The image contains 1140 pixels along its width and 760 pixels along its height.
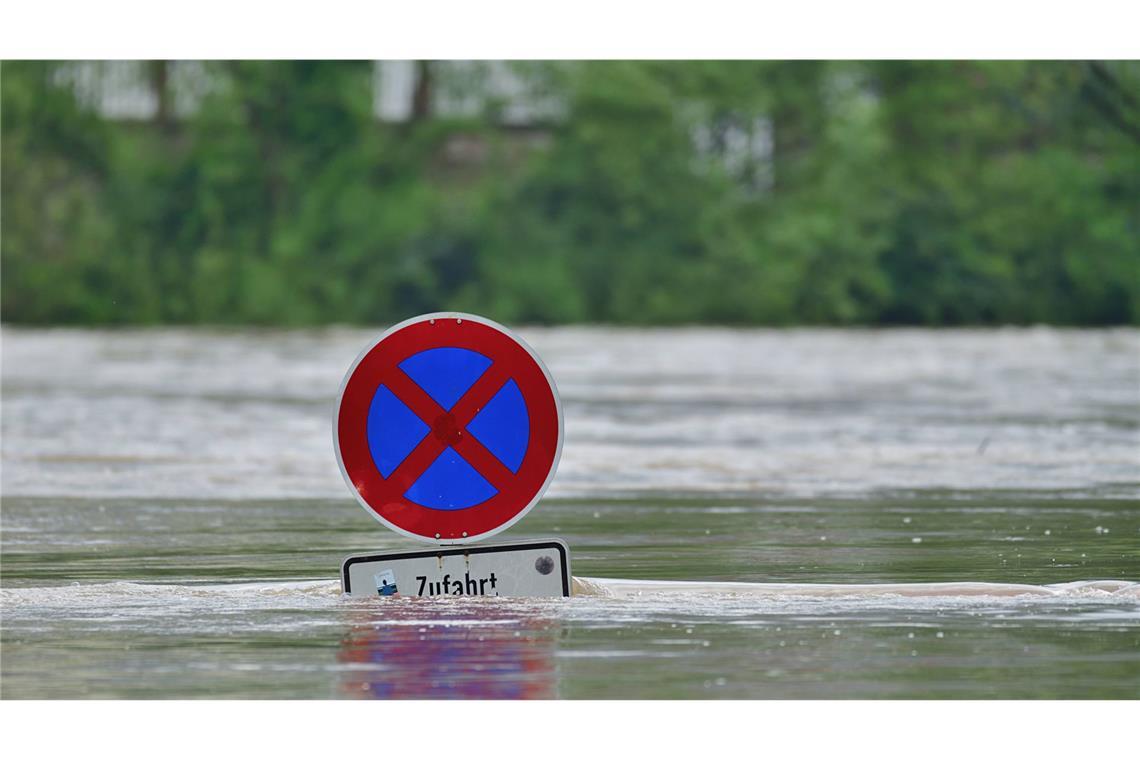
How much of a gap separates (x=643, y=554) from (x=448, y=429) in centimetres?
226

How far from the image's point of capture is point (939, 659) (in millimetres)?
6191

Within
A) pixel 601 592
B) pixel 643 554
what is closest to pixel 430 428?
pixel 601 592

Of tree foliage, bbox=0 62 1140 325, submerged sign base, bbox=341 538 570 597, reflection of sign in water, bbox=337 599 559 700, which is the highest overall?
tree foliage, bbox=0 62 1140 325

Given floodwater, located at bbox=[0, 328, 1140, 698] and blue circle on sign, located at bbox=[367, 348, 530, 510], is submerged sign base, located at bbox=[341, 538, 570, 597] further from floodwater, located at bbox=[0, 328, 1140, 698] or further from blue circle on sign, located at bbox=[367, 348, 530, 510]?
blue circle on sign, located at bbox=[367, 348, 530, 510]

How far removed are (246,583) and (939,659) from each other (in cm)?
288

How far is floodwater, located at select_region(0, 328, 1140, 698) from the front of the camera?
19.8ft

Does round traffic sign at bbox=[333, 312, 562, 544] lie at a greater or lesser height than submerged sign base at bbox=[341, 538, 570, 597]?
greater

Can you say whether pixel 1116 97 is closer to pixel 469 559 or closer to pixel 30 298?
pixel 30 298

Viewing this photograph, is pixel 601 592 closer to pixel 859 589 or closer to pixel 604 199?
pixel 859 589

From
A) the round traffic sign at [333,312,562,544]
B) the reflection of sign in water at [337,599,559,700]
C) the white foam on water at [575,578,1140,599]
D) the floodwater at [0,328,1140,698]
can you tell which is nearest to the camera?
the reflection of sign in water at [337,599,559,700]

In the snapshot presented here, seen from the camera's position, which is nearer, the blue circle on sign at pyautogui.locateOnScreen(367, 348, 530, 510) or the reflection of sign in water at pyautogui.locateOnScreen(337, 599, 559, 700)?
the reflection of sign in water at pyautogui.locateOnScreen(337, 599, 559, 700)

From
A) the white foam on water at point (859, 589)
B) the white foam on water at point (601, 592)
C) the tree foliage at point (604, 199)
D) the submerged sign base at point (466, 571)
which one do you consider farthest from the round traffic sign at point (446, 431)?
the tree foliage at point (604, 199)

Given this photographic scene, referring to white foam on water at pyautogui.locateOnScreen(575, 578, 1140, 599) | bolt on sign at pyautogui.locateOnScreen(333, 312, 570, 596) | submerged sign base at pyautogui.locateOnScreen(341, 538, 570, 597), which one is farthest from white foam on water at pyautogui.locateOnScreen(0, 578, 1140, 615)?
bolt on sign at pyautogui.locateOnScreen(333, 312, 570, 596)

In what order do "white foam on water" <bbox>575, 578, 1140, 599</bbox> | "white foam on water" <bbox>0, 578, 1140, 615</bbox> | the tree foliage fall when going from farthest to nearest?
the tree foliage → "white foam on water" <bbox>575, 578, 1140, 599</bbox> → "white foam on water" <bbox>0, 578, 1140, 615</bbox>
